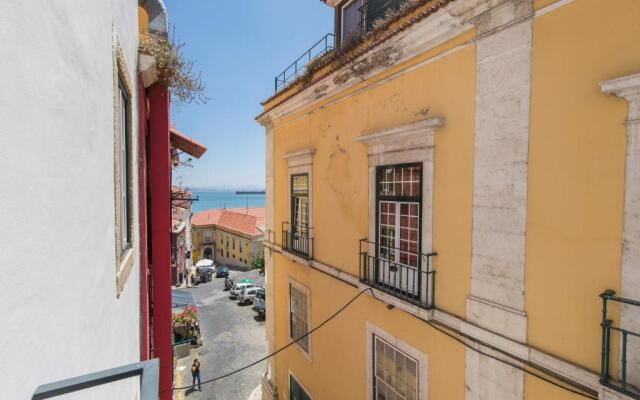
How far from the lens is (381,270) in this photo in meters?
6.66

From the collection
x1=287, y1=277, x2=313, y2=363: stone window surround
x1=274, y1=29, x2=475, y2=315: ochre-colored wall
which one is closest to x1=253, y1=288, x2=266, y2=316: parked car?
x1=287, y1=277, x2=313, y2=363: stone window surround

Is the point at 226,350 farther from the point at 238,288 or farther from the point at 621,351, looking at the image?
the point at 621,351

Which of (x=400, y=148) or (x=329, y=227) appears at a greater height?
(x=400, y=148)

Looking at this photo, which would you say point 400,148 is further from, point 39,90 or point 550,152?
point 39,90

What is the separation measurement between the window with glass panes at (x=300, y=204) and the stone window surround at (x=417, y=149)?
3.49 metres

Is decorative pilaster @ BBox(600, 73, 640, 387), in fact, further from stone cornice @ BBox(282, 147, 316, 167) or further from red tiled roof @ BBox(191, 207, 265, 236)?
red tiled roof @ BBox(191, 207, 265, 236)

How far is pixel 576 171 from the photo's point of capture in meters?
3.82

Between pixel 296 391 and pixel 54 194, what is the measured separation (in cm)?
1062

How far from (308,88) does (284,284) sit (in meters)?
6.13

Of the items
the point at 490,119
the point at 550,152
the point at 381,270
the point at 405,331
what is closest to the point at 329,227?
the point at 381,270

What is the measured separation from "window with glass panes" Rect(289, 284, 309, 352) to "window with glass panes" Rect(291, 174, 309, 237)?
1840 millimetres

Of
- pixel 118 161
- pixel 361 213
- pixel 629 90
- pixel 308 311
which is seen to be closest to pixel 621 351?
pixel 629 90

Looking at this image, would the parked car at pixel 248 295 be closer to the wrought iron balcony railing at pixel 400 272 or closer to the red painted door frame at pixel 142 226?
the wrought iron balcony railing at pixel 400 272

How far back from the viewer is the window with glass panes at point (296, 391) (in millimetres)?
9931
